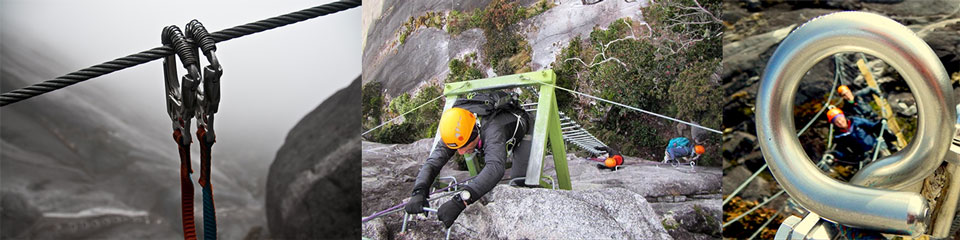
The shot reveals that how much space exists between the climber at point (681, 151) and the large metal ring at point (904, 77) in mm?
1421

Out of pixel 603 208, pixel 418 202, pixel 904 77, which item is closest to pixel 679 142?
pixel 603 208

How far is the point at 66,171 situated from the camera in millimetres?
3732

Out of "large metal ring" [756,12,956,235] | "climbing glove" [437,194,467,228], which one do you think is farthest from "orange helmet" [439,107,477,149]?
"large metal ring" [756,12,956,235]

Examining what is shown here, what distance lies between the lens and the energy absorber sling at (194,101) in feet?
2.64

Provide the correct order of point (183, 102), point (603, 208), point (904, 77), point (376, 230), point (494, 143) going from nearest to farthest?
point (904, 77), point (183, 102), point (603, 208), point (494, 143), point (376, 230)

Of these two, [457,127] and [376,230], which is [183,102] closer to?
[457,127]

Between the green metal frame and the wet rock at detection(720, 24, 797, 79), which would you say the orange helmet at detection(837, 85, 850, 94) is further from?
the green metal frame

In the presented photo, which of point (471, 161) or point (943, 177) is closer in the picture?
point (943, 177)

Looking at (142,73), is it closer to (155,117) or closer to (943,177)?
(155,117)

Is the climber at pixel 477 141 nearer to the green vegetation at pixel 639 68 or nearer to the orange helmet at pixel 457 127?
the orange helmet at pixel 457 127

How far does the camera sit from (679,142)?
6.28 feet

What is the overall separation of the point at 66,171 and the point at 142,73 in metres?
0.84

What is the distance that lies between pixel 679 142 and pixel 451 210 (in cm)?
101

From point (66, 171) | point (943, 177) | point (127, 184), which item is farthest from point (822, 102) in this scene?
point (66, 171)
